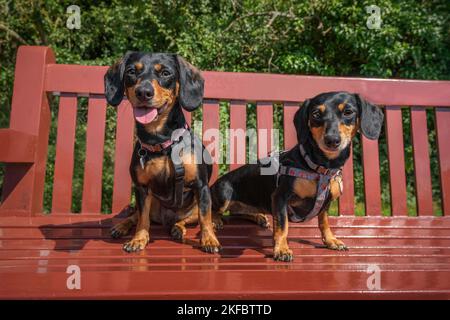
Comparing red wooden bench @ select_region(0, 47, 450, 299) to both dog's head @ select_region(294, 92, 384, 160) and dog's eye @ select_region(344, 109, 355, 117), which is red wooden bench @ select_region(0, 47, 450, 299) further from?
dog's eye @ select_region(344, 109, 355, 117)

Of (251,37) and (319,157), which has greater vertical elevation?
(251,37)

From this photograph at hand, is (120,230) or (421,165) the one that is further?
(421,165)

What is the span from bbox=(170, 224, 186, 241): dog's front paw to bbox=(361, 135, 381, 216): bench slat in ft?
4.22

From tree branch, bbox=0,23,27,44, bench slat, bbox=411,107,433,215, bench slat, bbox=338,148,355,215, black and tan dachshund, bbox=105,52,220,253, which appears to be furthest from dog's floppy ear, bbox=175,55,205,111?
tree branch, bbox=0,23,27,44

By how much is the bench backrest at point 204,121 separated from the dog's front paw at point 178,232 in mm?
511

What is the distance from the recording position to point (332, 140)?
2.10 m

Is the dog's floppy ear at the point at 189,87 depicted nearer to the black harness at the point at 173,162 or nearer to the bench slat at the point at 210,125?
the black harness at the point at 173,162

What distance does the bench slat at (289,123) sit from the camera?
2986 mm

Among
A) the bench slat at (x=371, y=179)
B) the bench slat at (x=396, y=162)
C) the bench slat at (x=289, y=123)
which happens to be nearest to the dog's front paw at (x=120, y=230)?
the bench slat at (x=289, y=123)

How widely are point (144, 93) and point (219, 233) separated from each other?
0.92 metres

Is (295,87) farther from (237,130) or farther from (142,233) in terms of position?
(142,233)

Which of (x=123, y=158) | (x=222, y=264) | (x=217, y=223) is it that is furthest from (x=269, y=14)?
(x=222, y=264)
